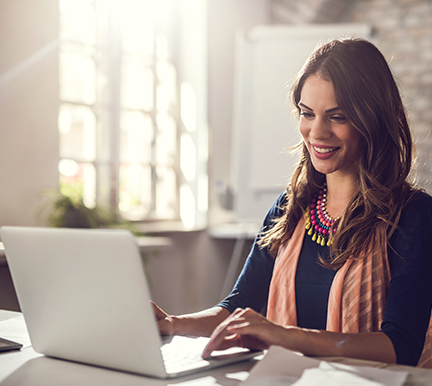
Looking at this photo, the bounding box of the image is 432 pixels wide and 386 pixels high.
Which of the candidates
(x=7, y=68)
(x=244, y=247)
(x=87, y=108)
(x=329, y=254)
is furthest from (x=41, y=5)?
(x=329, y=254)

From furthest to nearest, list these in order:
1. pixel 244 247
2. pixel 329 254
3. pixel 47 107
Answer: pixel 244 247, pixel 47 107, pixel 329 254

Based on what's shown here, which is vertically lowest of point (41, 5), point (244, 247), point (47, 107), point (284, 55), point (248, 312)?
point (244, 247)

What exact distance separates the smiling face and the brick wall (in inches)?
110

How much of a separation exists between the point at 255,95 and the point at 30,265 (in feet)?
8.09

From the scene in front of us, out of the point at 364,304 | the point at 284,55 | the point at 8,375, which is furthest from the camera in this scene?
the point at 284,55

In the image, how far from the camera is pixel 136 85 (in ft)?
12.0

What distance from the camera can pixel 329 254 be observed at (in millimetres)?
1292

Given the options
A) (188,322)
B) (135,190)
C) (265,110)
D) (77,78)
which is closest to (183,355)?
(188,322)

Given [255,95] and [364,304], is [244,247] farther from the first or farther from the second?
[364,304]

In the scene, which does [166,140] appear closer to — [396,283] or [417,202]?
[417,202]

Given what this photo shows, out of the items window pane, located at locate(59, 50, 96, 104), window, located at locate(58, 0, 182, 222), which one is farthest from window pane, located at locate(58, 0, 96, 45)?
window pane, located at locate(59, 50, 96, 104)

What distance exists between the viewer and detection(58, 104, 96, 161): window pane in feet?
10.5

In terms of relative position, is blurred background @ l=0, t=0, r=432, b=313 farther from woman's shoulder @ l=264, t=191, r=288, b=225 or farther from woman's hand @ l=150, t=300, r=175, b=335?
woman's hand @ l=150, t=300, r=175, b=335

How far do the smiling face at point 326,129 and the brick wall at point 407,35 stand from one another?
9.15ft
